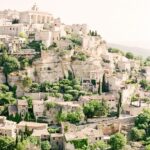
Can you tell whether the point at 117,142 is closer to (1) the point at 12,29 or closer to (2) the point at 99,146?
(2) the point at 99,146

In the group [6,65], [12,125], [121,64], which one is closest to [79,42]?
[121,64]

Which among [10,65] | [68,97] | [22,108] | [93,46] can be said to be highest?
[93,46]

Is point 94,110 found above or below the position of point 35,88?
below

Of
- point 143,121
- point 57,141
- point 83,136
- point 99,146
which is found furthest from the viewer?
point 143,121

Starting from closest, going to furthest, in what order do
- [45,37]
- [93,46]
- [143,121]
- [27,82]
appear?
[143,121]
[27,82]
[45,37]
[93,46]

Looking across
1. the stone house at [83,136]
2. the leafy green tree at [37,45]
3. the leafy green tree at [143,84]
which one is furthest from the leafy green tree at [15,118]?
the leafy green tree at [143,84]

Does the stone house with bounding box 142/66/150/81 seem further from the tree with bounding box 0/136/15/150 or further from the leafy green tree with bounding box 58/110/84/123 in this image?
the tree with bounding box 0/136/15/150

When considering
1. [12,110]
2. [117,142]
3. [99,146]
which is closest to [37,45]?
[12,110]

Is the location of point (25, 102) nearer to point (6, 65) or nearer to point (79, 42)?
point (6, 65)
